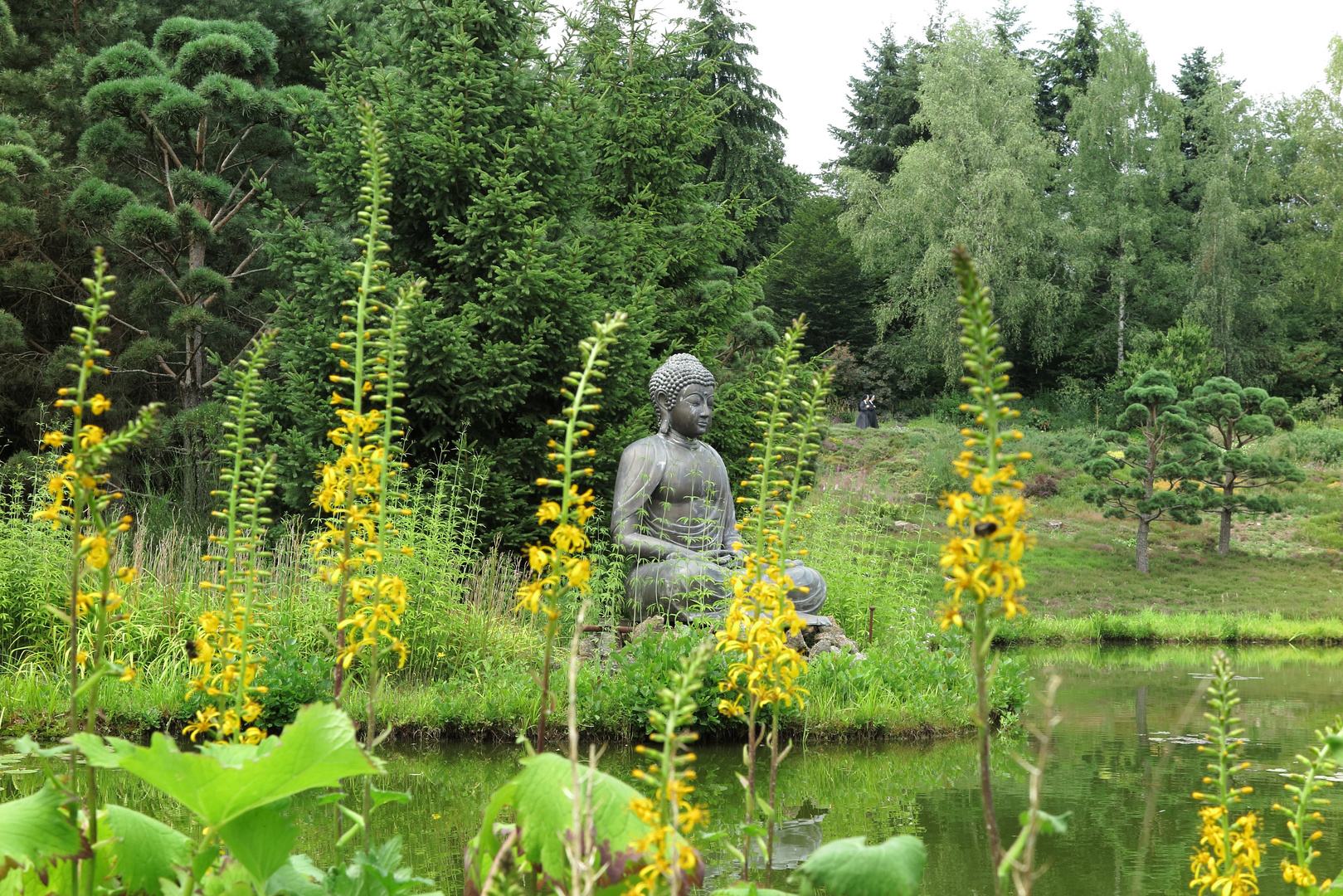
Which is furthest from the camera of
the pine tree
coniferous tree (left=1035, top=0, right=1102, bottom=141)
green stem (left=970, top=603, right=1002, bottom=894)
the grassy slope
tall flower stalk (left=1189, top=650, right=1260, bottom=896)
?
coniferous tree (left=1035, top=0, right=1102, bottom=141)

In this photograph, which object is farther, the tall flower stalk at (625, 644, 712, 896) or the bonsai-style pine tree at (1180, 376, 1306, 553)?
the bonsai-style pine tree at (1180, 376, 1306, 553)

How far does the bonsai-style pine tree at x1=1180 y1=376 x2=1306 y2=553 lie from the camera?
18.1 meters

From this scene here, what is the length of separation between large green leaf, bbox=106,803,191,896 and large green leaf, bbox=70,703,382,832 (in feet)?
0.87

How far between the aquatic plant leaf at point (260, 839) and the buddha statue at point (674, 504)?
19.0ft

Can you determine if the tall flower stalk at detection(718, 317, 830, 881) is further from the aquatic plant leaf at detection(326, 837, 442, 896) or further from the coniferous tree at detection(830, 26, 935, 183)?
the coniferous tree at detection(830, 26, 935, 183)

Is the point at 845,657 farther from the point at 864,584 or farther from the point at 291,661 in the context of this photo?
the point at 291,661

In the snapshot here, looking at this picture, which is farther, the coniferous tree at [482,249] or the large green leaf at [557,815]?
the coniferous tree at [482,249]

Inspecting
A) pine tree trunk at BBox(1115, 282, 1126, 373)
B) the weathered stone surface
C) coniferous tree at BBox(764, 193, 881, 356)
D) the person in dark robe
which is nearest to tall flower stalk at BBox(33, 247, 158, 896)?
the weathered stone surface

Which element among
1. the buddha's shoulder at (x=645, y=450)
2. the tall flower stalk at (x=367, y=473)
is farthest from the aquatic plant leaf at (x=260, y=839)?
the buddha's shoulder at (x=645, y=450)

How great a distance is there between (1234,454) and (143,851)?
19.8 meters

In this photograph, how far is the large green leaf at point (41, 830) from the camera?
134 cm

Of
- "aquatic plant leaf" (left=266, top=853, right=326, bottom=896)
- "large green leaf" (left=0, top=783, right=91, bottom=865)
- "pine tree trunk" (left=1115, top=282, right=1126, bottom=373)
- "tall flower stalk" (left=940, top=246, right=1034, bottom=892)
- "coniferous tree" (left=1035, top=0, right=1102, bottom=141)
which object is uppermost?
"coniferous tree" (left=1035, top=0, right=1102, bottom=141)

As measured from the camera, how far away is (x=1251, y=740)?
6.05 meters

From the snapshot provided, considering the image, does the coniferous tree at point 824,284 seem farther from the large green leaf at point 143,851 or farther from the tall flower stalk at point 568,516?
the large green leaf at point 143,851
